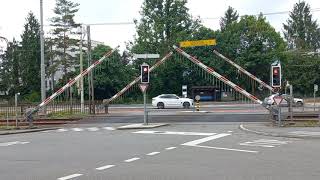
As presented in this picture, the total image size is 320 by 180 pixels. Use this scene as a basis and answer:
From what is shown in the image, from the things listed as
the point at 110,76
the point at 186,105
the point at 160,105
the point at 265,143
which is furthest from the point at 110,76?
the point at 265,143

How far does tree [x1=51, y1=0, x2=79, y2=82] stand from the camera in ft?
311

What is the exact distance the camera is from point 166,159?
1573 centimetres

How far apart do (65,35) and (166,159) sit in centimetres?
8388

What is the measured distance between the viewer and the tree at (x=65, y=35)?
94.9m

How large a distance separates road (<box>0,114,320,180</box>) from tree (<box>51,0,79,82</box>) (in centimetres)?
7267

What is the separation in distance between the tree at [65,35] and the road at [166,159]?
7267 centimetres

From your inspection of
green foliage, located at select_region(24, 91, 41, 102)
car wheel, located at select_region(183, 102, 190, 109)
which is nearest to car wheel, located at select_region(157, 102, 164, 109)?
car wheel, located at select_region(183, 102, 190, 109)

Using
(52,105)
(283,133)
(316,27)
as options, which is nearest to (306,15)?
(316,27)

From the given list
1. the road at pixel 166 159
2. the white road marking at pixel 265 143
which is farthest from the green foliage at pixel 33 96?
the white road marking at pixel 265 143

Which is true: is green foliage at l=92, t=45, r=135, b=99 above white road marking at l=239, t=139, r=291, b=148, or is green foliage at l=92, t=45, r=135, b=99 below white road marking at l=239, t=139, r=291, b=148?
above

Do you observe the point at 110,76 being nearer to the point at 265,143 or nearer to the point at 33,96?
the point at 33,96

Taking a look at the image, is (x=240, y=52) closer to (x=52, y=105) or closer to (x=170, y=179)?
(x=52, y=105)

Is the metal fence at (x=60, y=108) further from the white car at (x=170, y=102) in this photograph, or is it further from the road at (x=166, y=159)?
the road at (x=166, y=159)

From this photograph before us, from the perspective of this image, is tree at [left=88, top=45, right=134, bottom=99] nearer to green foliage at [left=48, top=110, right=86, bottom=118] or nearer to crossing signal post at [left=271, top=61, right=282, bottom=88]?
green foliage at [left=48, top=110, right=86, bottom=118]
